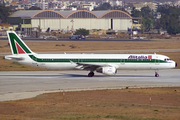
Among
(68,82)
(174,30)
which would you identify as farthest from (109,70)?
(174,30)

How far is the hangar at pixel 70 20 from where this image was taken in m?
182

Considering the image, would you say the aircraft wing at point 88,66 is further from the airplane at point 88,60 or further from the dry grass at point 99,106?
the dry grass at point 99,106

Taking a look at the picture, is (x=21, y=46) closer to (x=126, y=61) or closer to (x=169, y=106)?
(x=126, y=61)

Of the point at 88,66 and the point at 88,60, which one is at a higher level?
the point at 88,60

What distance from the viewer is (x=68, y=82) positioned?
43.9m

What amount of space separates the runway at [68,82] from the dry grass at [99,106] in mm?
3190

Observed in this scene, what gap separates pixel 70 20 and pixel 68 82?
145 metres

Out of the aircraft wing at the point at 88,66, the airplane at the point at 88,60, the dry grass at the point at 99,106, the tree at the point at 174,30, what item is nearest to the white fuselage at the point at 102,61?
the airplane at the point at 88,60

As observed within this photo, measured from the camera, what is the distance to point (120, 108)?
27734mm

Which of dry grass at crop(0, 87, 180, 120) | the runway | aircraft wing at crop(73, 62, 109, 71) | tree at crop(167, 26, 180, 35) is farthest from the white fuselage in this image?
tree at crop(167, 26, 180, 35)

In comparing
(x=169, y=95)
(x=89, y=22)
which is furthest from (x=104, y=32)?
(x=169, y=95)

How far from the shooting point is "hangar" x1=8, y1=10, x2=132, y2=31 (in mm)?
182125

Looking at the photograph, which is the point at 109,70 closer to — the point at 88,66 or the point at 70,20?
the point at 88,66

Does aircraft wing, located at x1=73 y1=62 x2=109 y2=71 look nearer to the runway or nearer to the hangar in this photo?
the runway
